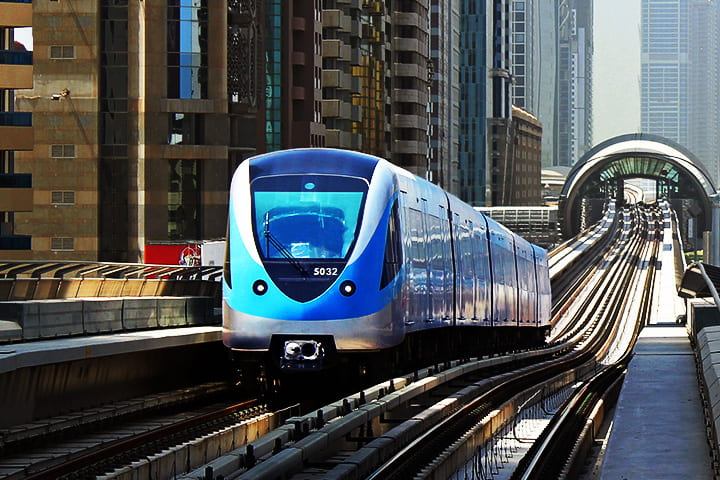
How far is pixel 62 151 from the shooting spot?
62000 millimetres

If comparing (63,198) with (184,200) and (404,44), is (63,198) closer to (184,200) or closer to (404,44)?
(184,200)

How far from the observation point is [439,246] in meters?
29.2

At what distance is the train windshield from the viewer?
2253 centimetres

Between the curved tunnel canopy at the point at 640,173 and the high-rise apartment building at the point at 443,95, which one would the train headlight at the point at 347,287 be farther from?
the curved tunnel canopy at the point at 640,173

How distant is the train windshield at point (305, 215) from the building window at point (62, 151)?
1580 inches

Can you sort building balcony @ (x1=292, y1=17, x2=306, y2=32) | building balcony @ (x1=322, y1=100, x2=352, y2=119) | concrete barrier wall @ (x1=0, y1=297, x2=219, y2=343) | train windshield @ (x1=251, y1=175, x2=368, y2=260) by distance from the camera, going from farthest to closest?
1. building balcony @ (x1=322, y1=100, x2=352, y2=119)
2. building balcony @ (x1=292, y1=17, x2=306, y2=32)
3. train windshield @ (x1=251, y1=175, x2=368, y2=260)
4. concrete barrier wall @ (x1=0, y1=297, x2=219, y2=343)

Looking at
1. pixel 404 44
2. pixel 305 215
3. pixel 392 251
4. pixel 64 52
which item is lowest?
pixel 392 251

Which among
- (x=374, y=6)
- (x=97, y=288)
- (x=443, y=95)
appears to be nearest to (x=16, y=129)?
(x=97, y=288)

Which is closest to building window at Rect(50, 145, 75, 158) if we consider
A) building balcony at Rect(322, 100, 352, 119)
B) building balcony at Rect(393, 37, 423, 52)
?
building balcony at Rect(322, 100, 352, 119)

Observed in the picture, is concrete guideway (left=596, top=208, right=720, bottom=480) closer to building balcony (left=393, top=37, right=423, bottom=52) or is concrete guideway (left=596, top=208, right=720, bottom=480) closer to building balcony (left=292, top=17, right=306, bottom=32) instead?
building balcony (left=292, top=17, right=306, bottom=32)

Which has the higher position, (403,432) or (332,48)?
(332,48)

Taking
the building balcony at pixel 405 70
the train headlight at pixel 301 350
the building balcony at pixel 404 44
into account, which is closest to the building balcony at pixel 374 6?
the building balcony at pixel 404 44

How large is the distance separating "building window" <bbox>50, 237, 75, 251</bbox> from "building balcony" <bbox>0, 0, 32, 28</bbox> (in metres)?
8.58

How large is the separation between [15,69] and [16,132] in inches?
96.2
